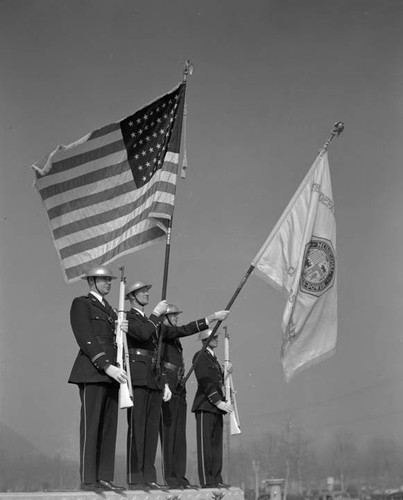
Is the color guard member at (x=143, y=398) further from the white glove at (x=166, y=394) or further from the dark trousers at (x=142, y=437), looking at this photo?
the white glove at (x=166, y=394)

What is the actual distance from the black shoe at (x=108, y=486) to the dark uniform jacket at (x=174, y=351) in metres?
1.43

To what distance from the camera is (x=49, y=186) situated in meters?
6.90

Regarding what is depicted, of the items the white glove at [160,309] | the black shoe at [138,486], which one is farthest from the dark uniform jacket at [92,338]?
the black shoe at [138,486]

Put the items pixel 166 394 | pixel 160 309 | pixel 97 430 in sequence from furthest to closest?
pixel 166 394 < pixel 160 309 < pixel 97 430

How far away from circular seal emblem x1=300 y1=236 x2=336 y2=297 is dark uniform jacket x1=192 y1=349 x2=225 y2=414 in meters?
1.01

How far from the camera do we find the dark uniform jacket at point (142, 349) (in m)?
6.26

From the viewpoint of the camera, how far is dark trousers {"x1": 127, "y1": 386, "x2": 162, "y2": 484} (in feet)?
20.1

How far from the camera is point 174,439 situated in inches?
283

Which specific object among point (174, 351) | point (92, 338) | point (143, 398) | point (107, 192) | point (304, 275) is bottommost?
point (143, 398)

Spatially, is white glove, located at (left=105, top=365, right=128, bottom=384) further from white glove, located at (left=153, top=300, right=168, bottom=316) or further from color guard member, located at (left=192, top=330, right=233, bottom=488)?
color guard member, located at (left=192, top=330, right=233, bottom=488)

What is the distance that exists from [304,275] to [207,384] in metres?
1.23

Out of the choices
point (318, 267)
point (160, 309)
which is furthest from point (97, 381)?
point (318, 267)

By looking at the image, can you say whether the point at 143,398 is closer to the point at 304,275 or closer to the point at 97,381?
the point at 97,381

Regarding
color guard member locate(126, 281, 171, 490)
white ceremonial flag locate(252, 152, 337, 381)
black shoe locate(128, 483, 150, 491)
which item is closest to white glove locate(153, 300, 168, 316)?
color guard member locate(126, 281, 171, 490)
